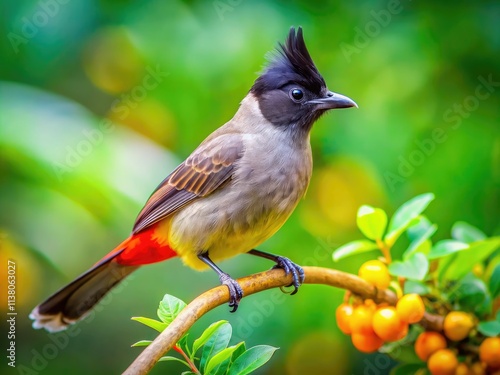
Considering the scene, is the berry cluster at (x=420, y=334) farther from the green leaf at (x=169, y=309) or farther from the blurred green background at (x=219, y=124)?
the blurred green background at (x=219, y=124)

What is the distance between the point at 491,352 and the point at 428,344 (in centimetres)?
18

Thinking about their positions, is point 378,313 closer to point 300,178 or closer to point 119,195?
point 300,178

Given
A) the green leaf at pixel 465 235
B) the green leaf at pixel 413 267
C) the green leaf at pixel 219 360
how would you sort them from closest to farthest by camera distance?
the green leaf at pixel 219 360 → the green leaf at pixel 413 267 → the green leaf at pixel 465 235

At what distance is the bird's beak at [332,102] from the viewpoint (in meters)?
2.73

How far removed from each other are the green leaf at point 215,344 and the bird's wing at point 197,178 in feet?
3.73

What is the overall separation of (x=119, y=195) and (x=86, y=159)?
0.23m

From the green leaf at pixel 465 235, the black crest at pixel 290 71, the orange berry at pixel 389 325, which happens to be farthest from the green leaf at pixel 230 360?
the black crest at pixel 290 71

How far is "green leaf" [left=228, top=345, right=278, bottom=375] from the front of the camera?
1470 millimetres

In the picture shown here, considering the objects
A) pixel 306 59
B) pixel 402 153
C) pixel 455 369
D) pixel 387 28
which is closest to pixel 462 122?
pixel 402 153

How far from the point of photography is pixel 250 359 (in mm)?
1495

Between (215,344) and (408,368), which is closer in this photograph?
(215,344)

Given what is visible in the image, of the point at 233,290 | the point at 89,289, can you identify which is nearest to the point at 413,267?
the point at 233,290

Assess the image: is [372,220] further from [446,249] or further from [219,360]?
[219,360]

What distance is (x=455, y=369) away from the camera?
1.98 m
